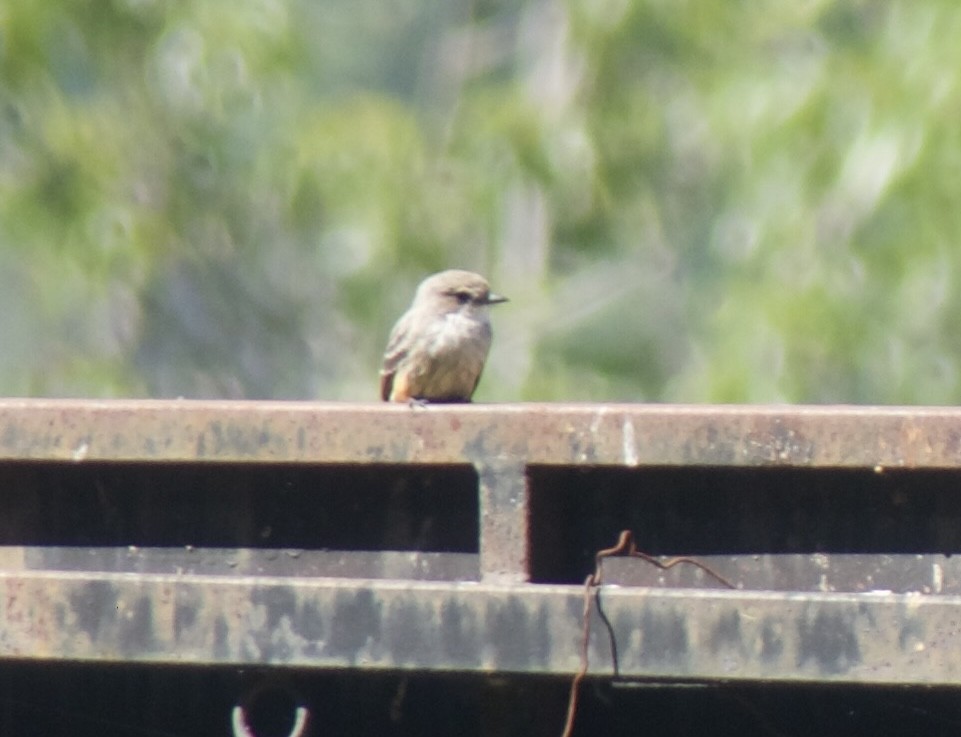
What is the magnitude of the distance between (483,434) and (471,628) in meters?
0.41

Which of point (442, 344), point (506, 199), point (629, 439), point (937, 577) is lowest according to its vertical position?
point (937, 577)

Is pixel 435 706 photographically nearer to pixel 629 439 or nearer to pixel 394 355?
pixel 629 439

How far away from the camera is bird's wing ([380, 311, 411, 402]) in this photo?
7691 millimetres

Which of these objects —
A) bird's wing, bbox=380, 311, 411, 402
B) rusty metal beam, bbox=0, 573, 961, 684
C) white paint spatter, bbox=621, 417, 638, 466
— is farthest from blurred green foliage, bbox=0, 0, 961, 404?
rusty metal beam, bbox=0, 573, 961, 684

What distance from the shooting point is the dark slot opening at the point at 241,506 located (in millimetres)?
3551

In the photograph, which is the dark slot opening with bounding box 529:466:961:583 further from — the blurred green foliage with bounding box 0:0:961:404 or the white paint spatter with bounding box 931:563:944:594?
the blurred green foliage with bounding box 0:0:961:404

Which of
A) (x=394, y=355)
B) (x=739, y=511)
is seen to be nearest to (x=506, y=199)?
(x=394, y=355)

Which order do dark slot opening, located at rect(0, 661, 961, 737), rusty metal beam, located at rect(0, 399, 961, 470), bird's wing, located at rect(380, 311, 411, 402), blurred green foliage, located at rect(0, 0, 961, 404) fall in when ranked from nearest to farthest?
rusty metal beam, located at rect(0, 399, 961, 470) → dark slot opening, located at rect(0, 661, 961, 737) → blurred green foliage, located at rect(0, 0, 961, 404) → bird's wing, located at rect(380, 311, 411, 402)

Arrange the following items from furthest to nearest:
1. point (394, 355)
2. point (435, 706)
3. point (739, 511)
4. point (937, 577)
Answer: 1. point (394, 355)
2. point (435, 706)
3. point (739, 511)
4. point (937, 577)

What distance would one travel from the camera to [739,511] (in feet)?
11.4

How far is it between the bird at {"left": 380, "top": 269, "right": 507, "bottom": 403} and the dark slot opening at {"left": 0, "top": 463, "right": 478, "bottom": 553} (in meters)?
3.82

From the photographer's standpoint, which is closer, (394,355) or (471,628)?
(471,628)

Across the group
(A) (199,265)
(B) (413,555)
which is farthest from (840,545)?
(A) (199,265)

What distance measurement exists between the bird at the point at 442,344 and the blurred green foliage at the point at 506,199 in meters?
0.94
